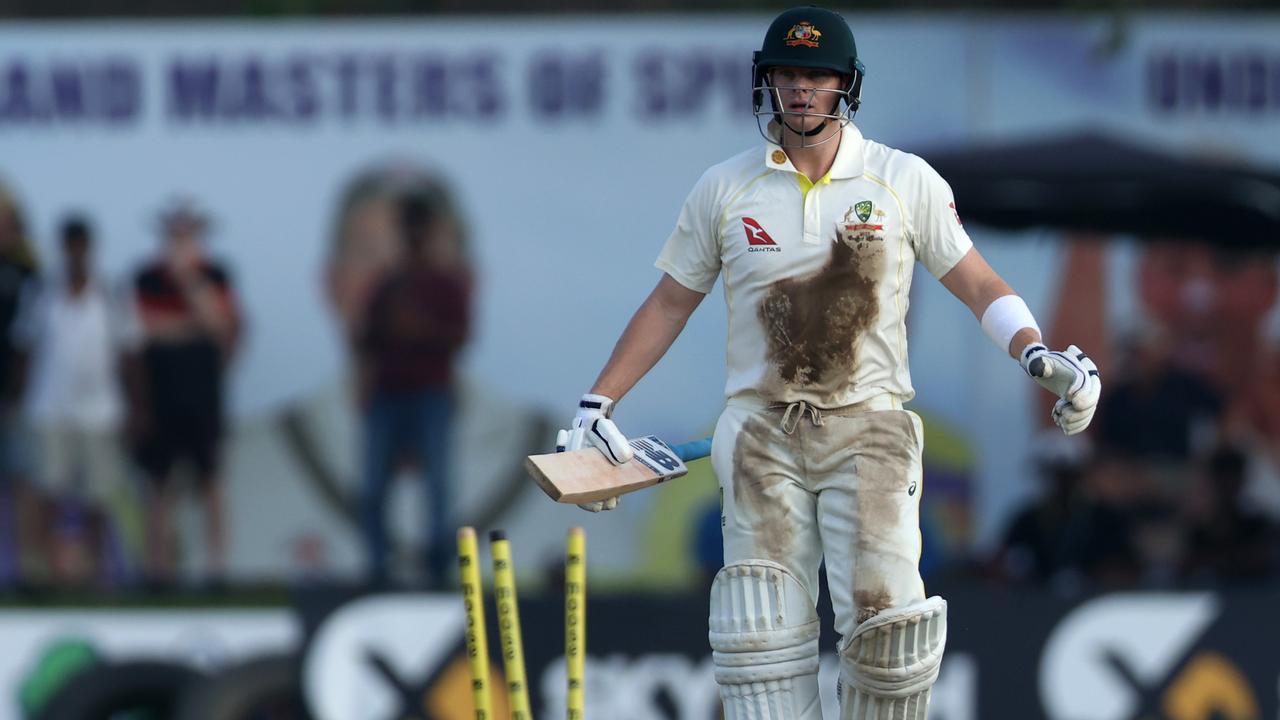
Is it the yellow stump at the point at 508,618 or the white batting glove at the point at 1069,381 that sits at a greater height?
the white batting glove at the point at 1069,381

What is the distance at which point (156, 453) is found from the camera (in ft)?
44.6

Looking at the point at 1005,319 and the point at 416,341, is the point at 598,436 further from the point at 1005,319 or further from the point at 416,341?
the point at 416,341

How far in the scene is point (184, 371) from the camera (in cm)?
1353

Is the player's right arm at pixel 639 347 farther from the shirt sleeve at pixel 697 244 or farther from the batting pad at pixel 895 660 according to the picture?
the batting pad at pixel 895 660

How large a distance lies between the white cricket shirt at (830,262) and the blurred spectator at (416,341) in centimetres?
770

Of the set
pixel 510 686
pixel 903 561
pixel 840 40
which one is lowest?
pixel 510 686

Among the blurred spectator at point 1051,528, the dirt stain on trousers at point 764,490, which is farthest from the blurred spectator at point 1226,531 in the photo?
the dirt stain on trousers at point 764,490

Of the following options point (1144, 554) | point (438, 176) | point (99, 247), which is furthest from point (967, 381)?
point (99, 247)

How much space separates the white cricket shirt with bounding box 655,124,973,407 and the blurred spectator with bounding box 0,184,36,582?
8.52 meters

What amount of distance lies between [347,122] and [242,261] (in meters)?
1.13

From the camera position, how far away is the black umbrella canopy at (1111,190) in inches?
477

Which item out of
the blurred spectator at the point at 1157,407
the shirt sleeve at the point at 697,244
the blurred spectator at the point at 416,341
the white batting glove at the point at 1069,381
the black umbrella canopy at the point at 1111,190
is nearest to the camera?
the white batting glove at the point at 1069,381

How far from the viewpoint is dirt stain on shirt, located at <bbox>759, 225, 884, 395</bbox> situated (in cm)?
588

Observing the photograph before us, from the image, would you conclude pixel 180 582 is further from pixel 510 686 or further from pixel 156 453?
pixel 510 686
